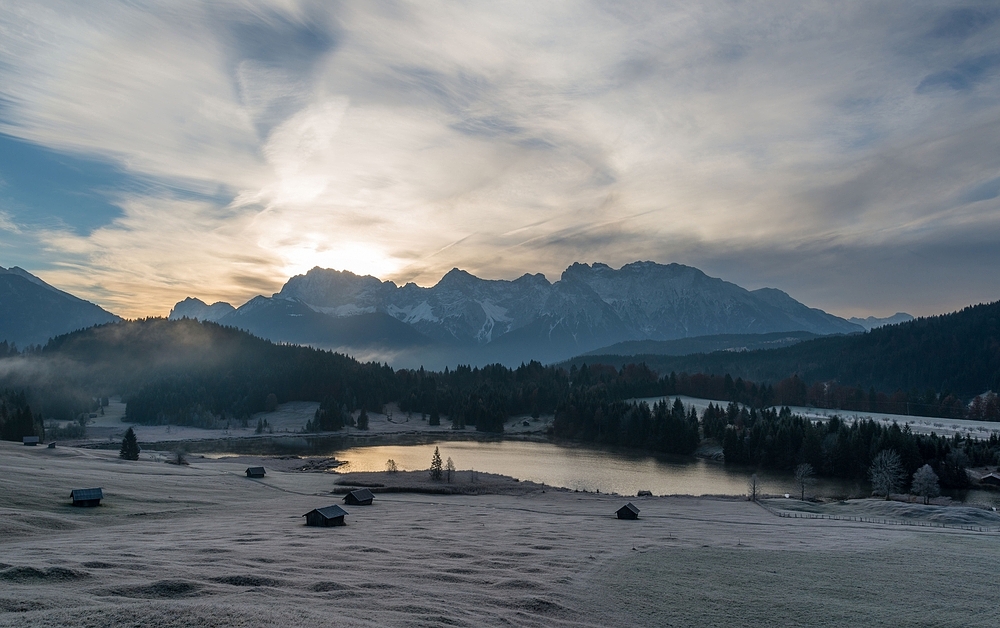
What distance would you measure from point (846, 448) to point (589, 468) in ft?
148

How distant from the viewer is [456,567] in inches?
1334

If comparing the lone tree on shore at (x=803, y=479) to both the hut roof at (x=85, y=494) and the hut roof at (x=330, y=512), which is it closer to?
the hut roof at (x=330, y=512)

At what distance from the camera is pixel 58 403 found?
19238 cm

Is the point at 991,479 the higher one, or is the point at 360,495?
the point at 991,479

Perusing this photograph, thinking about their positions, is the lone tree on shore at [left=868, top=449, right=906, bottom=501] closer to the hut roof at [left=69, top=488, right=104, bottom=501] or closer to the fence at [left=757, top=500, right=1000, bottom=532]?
the fence at [left=757, top=500, right=1000, bottom=532]

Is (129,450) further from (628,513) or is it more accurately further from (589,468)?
(628,513)

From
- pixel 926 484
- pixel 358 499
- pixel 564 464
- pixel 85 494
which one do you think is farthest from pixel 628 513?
pixel 564 464

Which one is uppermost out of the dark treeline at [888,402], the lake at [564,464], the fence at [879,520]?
the dark treeline at [888,402]

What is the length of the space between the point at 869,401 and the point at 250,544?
646ft

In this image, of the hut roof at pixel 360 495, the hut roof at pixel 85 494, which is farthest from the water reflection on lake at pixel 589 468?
the hut roof at pixel 85 494

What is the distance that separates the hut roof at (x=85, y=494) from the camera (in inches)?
1986

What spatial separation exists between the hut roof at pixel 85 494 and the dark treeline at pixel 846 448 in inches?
4165

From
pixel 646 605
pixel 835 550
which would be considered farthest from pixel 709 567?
pixel 835 550

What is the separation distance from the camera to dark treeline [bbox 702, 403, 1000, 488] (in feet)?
319
